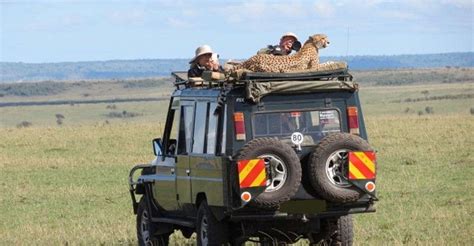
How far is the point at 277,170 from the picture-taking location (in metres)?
11.3

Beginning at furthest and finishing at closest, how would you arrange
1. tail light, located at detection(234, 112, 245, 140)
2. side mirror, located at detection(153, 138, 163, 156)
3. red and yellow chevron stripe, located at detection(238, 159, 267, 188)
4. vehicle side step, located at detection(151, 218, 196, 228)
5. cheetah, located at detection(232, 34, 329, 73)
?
side mirror, located at detection(153, 138, 163, 156) → vehicle side step, located at detection(151, 218, 196, 228) → cheetah, located at detection(232, 34, 329, 73) → tail light, located at detection(234, 112, 245, 140) → red and yellow chevron stripe, located at detection(238, 159, 267, 188)

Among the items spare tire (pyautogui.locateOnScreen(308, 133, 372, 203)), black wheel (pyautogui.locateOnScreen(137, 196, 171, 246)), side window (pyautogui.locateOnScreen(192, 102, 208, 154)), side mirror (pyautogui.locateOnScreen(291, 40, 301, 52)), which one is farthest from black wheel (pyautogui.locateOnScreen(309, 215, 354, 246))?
black wheel (pyautogui.locateOnScreen(137, 196, 171, 246))

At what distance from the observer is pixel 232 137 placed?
11.5 m

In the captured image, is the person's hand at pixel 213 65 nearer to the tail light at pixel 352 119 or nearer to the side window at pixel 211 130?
the side window at pixel 211 130

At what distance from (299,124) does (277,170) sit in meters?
0.67

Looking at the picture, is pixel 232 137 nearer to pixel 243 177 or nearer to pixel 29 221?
pixel 243 177

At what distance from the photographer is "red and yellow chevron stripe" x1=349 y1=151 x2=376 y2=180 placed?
11438mm

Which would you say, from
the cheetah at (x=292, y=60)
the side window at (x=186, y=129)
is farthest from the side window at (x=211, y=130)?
the side window at (x=186, y=129)

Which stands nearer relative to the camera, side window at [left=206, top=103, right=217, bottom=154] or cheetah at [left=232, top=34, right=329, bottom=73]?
side window at [left=206, top=103, right=217, bottom=154]

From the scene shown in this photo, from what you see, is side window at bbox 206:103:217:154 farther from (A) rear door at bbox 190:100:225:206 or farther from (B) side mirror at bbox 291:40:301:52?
(B) side mirror at bbox 291:40:301:52

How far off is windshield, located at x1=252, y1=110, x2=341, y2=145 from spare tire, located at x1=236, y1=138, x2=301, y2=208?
1.41ft

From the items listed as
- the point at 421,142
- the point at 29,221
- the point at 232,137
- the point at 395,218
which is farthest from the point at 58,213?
the point at 421,142

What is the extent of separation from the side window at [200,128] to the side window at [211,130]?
0.44 ft

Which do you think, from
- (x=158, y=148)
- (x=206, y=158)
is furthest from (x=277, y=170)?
(x=158, y=148)
